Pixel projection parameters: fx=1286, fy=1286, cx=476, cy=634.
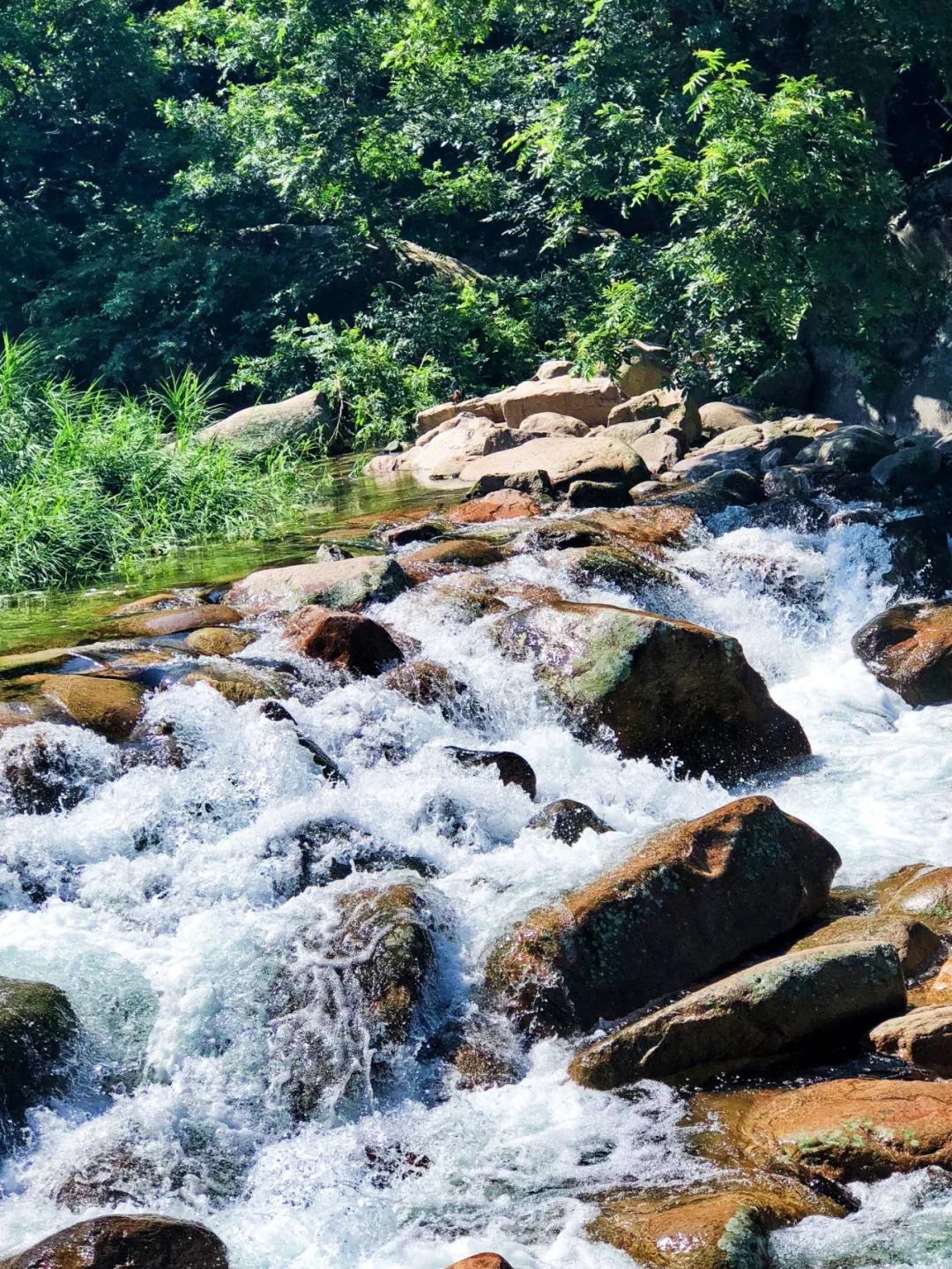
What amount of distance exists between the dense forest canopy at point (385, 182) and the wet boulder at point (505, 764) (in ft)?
25.0

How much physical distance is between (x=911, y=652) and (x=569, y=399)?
26.1 feet

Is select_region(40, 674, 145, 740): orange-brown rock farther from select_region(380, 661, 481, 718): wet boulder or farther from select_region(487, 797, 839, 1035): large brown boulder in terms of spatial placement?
select_region(487, 797, 839, 1035): large brown boulder

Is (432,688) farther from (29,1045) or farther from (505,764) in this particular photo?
(29,1045)

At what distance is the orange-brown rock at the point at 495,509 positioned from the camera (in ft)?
35.0

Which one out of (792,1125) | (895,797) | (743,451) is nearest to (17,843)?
(792,1125)

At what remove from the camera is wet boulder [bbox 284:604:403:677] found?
6805mm

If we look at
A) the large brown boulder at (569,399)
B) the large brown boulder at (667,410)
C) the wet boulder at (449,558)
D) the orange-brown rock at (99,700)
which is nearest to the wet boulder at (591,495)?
the wet boulder at (449,558)

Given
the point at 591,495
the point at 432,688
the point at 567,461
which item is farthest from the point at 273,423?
the point at 432,688

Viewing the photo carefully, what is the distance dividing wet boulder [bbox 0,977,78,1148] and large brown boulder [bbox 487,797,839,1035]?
138 cm

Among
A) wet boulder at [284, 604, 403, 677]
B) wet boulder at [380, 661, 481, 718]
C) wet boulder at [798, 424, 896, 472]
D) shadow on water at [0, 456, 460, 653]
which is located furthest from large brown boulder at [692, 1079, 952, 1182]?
wet boulder at [798, 424, 896, 472]

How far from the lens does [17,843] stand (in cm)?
500

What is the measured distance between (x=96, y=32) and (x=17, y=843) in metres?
19.4

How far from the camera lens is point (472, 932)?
15.1 feet

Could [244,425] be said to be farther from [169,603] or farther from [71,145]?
[71,145]
